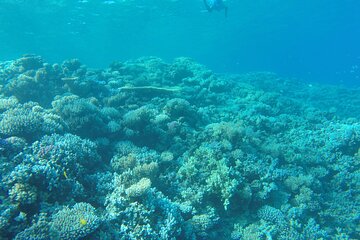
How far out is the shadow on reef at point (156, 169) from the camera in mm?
4746

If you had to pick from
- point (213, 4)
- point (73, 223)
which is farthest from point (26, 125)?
point (213, 4)

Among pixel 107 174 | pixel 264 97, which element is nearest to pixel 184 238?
pixel 107 174

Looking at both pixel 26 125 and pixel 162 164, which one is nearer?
pixel 26 125

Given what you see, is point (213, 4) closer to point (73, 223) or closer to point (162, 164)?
point (162, 164)

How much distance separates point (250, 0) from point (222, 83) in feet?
117

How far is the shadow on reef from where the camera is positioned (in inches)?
187

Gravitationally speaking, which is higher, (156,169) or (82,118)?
(82,118)

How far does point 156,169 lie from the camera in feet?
21.5

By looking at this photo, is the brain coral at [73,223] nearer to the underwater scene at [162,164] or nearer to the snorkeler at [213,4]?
the underwater scene at [162,164]

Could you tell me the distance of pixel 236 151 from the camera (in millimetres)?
7859

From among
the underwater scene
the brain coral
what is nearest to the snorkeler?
the underwater scene

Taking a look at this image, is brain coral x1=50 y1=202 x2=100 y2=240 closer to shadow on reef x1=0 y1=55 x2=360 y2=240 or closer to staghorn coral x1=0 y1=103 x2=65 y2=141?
shadow on reef x1=0 y1=55 x2=360 y2=240

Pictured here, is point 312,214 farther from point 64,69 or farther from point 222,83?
point 64,69

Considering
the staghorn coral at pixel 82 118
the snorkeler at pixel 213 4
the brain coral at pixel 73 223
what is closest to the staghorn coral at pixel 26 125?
the staghorn coral at pixel 82 118
